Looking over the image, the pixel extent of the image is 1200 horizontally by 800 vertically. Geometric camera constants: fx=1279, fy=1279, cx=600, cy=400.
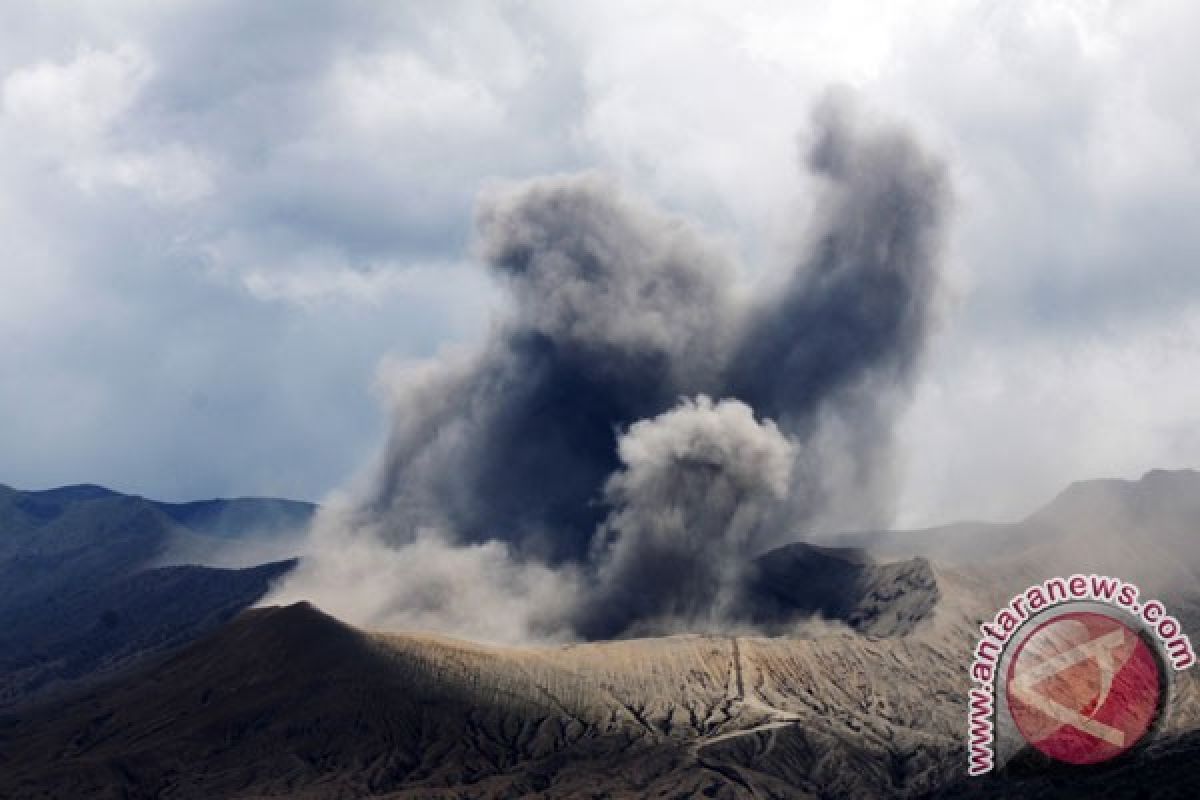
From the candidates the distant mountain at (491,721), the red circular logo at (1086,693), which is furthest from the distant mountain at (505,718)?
the red circular logo at (1086,693)

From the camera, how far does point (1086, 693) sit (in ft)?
305

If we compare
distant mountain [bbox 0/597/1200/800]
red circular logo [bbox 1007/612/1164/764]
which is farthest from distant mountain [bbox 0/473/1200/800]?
red circular logo [bbox 1007/612/1164/764]

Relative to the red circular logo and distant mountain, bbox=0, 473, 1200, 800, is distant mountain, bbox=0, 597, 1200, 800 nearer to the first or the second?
distant mountain, bbox=0, 473, 1200, 800

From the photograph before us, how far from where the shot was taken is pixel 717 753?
138000 mm

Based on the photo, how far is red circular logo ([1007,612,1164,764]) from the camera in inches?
3135

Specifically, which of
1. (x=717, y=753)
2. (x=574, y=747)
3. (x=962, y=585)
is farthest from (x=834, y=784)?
(x=962, y=585)

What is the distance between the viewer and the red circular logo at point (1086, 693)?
79625 millimetres

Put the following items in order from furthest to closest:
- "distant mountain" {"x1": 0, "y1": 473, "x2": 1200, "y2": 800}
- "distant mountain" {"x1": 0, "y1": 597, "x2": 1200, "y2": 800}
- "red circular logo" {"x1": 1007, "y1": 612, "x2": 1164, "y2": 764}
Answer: "distant mountain" {"x1": 0, "y1": 473, "x2": 1200, "y2": 800} < "distant mountain" {"x1": 0, "y1": 597, "x2": 1200, "y2": 800} < "red circular logo" {"x1": 1007, "y1": 612, "x2": 1164, "y2": 764}

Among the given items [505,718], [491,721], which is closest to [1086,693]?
[505,718]

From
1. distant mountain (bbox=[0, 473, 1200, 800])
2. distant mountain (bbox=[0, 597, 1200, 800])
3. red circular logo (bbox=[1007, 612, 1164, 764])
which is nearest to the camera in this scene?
red circular logo (bbox=[1007, 612, 1164, 764])

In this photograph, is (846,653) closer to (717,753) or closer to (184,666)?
(717,753)

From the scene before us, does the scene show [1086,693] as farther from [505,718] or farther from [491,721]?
[491,721]

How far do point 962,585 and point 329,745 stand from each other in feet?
312

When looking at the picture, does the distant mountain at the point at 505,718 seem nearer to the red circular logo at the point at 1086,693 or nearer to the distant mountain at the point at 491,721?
the distant mountain at the point at 491,721
